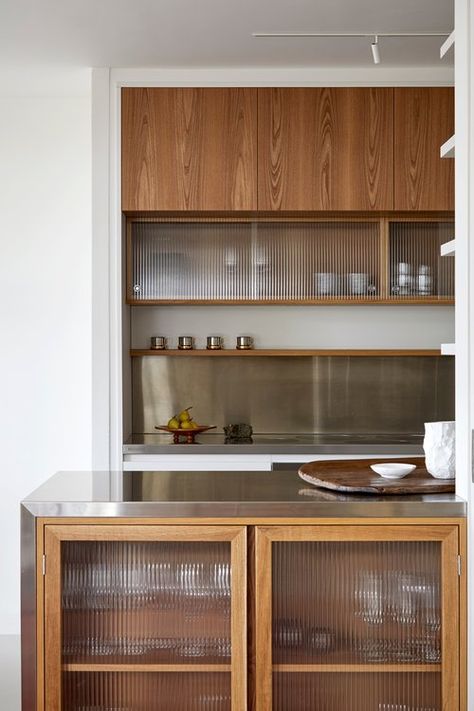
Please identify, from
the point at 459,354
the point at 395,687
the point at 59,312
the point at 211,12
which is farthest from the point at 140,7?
the point at 395,687

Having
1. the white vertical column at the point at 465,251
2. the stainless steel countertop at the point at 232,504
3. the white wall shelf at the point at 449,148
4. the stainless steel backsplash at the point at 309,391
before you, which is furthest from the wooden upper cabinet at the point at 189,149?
the stainless steel countertop at the point at 232,504

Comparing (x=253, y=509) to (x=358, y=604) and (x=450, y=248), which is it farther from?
(x=450, y=248)

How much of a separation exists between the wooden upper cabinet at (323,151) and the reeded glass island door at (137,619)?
2.52 metres

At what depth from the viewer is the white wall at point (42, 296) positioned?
4863 mm

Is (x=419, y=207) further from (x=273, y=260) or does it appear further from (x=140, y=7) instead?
(x=140, y=7)

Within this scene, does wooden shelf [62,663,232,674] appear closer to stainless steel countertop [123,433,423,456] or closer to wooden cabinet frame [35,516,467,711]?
wooden cabinet frame [35,516,467,711]

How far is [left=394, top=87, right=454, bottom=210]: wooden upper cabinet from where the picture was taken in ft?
14.5

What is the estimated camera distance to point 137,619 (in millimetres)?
2305

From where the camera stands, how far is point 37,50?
4105 mm

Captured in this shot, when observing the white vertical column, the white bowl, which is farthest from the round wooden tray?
the white vertical column

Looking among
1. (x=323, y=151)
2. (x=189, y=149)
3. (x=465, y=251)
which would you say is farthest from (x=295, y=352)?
(x=465, y=251)

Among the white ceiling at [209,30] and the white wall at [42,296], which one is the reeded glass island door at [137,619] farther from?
the white wall at [42,296]

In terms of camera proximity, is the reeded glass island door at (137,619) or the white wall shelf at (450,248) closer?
the reeded glass island door at (137,619)

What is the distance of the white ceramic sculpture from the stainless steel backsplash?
225 centimetres
